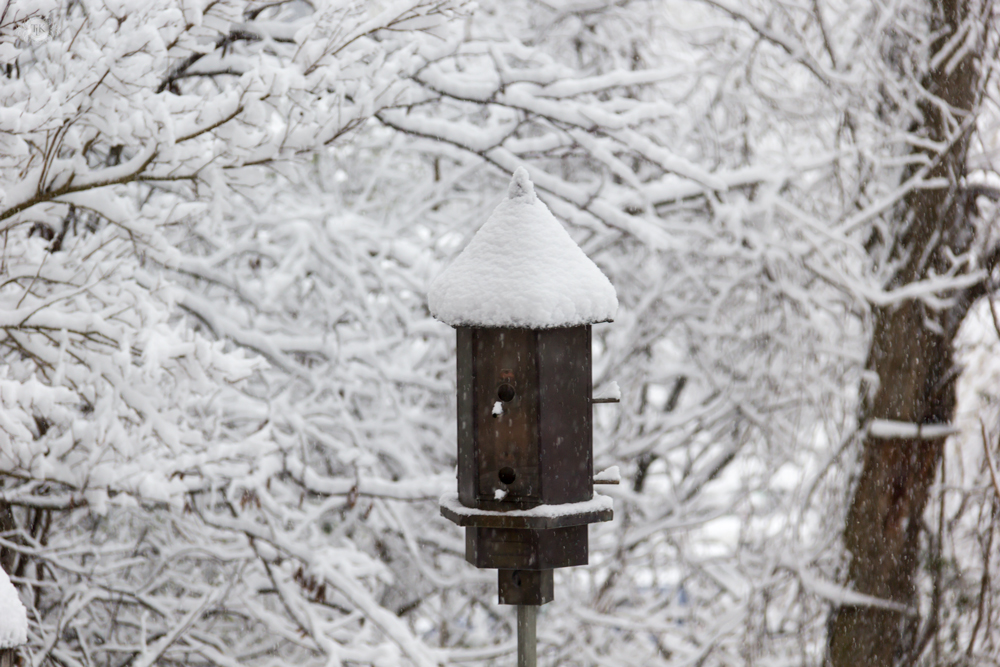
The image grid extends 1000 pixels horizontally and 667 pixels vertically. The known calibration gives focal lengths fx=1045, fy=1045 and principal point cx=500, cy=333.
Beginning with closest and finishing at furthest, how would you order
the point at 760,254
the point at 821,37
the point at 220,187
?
the point at 220,187 < the point at 760,254 < the point at 821,37

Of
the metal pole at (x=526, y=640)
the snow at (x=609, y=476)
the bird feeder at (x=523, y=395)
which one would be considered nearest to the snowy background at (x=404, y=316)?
the bird feeder at (x=523, y=395)

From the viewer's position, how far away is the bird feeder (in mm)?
2576

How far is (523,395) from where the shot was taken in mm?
2748

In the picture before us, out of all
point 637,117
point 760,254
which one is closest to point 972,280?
point 760,254

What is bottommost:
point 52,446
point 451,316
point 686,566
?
point 686,566

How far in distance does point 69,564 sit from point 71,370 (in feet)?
3.89

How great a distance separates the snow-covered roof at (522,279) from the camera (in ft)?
8.27

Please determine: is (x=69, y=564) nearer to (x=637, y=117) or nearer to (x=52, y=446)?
(x=52, y=446)

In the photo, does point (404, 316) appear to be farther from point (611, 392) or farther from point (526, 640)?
point (526, 640)

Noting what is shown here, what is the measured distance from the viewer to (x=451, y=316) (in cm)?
259

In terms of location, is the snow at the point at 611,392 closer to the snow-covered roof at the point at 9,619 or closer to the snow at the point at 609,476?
the snow at the point at 609,476

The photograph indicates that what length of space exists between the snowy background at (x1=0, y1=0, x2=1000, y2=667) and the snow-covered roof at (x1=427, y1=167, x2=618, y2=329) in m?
0.12

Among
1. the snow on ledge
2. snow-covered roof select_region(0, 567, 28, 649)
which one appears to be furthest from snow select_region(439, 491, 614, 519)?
the snow on ledge

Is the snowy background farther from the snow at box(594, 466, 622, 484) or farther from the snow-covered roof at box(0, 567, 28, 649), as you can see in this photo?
the snow-covered roof at box(0, 567, 28, 649)
